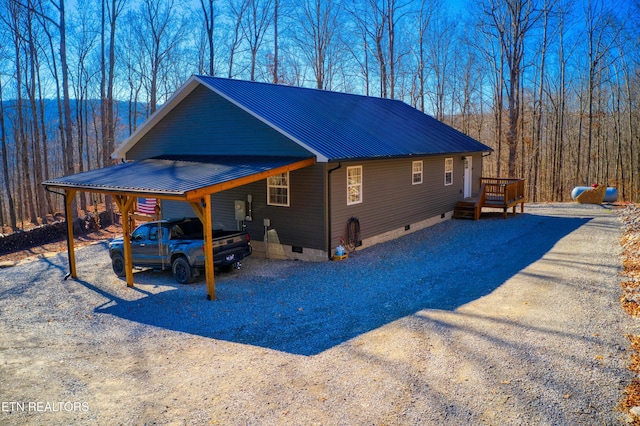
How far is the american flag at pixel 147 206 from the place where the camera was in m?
17.7

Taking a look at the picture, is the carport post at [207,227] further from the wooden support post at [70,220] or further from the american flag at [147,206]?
the american flag at [147,206]

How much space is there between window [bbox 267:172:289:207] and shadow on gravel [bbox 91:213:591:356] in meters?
1.85

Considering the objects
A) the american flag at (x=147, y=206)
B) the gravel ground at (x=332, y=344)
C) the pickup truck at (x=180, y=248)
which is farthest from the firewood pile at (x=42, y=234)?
the pickup truck at (x=180, y=248)

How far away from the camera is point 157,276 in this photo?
1225 cm

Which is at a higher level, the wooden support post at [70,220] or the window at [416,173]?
the window at [416,173]

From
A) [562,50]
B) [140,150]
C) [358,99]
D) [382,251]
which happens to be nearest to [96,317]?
[382,251]

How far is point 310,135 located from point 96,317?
733 cm

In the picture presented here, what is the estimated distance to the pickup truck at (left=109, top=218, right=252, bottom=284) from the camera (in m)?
11.0

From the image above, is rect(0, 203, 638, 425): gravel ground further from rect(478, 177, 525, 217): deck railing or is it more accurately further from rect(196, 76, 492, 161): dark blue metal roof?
rect(478, 177, 525, 217): deck railing

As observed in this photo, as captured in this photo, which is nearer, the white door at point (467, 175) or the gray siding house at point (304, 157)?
the gray siding house at point (304, 157)

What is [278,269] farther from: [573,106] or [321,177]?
[573,106]

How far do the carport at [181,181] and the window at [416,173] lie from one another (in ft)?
18.4

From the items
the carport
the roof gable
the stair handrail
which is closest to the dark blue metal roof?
the roof gable

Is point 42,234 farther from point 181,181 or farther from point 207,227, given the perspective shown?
point 207,227
